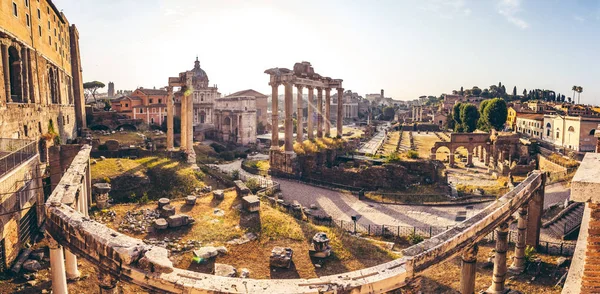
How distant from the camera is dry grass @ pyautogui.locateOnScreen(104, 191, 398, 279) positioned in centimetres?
1472

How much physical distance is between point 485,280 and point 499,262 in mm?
1550

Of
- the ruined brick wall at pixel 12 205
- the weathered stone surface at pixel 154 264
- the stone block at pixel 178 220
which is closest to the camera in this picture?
the weathered stone surface at pixel 154 264

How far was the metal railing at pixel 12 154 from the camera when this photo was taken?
13977 mm

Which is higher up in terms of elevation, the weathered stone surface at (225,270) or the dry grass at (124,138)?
the dry grass at (124,138)

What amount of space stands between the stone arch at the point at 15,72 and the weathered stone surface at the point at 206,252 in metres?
15.2

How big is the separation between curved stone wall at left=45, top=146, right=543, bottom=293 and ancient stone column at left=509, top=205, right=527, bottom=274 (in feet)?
17.9

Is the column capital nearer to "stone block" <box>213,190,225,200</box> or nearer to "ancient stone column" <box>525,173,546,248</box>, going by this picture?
"ancient stone column" <box>525,173,546,248</box>

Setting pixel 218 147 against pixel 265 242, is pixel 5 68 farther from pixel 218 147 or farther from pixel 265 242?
pixel 218 147

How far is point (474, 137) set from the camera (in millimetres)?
43219

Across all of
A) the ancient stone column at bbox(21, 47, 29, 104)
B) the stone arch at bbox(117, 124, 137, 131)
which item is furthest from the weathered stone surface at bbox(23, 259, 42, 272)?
the stone arch at bbox(117, 124, 137, 131)

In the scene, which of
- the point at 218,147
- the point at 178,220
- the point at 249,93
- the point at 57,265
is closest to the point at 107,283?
the point at 57,265

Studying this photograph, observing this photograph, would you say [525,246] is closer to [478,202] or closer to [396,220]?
[396,220]

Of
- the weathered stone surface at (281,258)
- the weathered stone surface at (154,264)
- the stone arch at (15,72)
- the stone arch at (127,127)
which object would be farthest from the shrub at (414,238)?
the stone arch at (127,127)

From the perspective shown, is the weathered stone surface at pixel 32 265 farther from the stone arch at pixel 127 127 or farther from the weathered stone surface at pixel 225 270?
the stone arch at pixel 127 127
